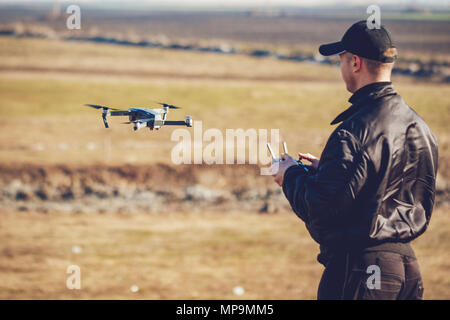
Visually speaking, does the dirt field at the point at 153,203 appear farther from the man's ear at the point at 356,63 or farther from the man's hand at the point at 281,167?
the man's ear at the point at 356,63

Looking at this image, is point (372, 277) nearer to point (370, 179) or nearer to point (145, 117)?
point (370, 179)

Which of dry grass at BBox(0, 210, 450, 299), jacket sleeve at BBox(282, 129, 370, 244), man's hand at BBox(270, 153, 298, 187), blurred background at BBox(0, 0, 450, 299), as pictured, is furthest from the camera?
blurred background at BBox(0, 0, 450, 299)

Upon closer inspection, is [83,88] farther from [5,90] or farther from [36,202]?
[36,202]

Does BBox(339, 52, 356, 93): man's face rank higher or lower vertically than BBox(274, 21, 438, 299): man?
higher

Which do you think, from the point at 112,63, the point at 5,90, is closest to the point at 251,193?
the point at 5,90

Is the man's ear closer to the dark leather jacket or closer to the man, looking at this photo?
the man

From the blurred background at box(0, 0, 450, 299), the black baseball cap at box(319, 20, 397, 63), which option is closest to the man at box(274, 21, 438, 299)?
the black baseball cap at box(319, 20, 397, 63)
